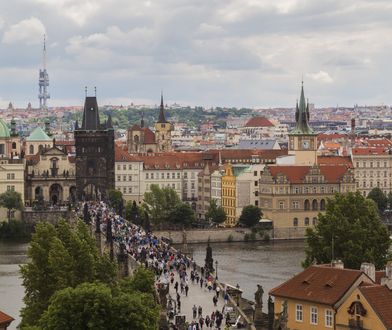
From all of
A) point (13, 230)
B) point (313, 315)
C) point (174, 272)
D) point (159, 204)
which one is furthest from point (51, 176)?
point (313, 315)

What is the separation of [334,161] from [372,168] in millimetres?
6083

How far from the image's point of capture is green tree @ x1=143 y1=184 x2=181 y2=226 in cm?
12475

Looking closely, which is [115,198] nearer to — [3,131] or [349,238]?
[3,131]

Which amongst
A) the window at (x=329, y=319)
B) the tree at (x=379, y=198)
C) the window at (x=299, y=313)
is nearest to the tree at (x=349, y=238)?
the window at (x=299, y=313)

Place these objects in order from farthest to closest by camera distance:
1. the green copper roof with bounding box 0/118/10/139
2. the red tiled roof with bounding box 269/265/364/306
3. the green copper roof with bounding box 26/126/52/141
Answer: the green copper roof with bounding box 26/126/52/141 → the green copper roof with bounding box 0/118/10/139 → the red tiled roof with bounding box 269/265/364/306

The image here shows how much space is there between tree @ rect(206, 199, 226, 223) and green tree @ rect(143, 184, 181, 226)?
9.70ft

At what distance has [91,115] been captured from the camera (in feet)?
480

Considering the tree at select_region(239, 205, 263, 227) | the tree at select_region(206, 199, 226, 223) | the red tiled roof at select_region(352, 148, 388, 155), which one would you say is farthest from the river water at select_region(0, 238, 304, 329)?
the red tiled roof at select_region(352, 148, 388, 155)

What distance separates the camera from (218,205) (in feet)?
441

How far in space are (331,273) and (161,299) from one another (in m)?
5.69

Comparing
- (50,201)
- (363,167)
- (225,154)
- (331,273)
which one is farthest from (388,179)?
(331,273)

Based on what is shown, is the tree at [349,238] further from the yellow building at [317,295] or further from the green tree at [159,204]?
the green tree at [159,204]

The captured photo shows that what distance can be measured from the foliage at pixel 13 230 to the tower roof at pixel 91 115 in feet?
71.3

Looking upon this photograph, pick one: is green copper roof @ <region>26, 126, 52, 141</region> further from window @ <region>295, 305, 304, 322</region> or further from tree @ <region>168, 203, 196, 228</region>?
window @ <region>295, 305, 304, 322</region>
